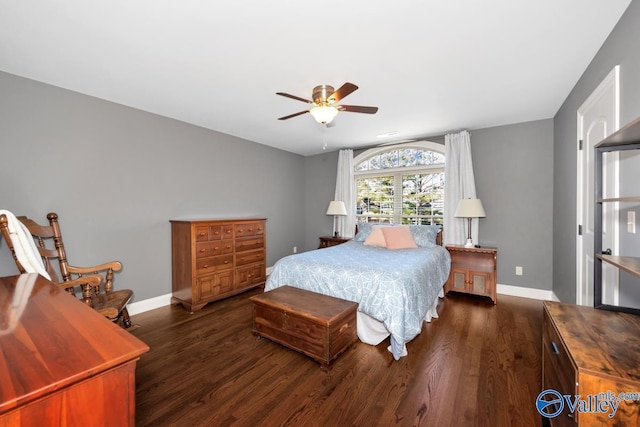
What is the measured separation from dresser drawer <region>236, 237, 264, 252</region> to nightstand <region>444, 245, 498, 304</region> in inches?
109

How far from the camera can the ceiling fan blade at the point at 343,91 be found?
1.94 meters

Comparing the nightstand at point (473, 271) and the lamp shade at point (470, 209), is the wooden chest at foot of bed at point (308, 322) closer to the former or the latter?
the nightstand at point (473, 271)

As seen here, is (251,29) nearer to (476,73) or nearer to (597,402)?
(476,73)

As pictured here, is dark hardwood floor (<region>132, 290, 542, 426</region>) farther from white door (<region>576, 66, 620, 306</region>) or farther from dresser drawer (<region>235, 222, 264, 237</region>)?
dresser drawer (<region>235, 222, 264, 237</region>)

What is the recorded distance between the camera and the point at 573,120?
267cm

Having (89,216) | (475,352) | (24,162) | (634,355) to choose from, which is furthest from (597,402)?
(24,162)

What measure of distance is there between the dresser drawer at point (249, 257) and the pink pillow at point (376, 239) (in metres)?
1.65

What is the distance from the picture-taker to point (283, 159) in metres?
5.24

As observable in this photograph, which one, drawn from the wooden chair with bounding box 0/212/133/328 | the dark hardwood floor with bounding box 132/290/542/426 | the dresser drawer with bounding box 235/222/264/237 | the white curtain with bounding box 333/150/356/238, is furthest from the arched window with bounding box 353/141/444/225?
the wooden chair with bounding box 0/212/133/328

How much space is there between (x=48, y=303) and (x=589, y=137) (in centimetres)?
388

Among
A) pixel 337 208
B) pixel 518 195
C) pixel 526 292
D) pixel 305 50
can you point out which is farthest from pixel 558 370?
pixel 337 208

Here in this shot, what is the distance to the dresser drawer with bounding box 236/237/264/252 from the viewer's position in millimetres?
3801

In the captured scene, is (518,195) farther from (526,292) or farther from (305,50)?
(305,50)

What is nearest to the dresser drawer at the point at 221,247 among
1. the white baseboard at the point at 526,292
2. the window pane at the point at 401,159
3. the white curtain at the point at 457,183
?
the window pane at the point at 401,159
